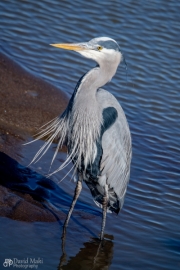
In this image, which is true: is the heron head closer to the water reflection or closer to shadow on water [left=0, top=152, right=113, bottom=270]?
shadow on water [left=0, top=152, right=113, bottom=270]

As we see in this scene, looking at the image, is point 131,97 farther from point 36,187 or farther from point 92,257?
point 92,257

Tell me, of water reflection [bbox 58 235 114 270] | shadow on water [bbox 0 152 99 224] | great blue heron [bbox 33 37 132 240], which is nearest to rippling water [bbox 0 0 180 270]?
Result: water reflection [bbox 58 235 114 270]

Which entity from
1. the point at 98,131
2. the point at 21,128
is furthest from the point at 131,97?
the point at 98,131

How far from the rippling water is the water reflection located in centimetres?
1

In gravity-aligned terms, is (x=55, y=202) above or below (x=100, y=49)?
below

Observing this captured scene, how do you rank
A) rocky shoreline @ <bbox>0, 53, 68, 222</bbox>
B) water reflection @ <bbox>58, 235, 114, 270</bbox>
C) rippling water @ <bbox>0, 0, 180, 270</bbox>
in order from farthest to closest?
rocky shoreline @ <bbox>0, 53, 68, 222</bbox>, rippling water @ <bbox>0, 0, 180, 270</bbox>, water reflection @ <bbox>58, 235, 114, 270</bbox>

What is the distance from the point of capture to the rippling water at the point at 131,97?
5.98 metres

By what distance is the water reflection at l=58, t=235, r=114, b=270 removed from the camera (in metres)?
5.71

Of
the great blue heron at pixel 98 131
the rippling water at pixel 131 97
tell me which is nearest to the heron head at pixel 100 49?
the great blue heron at pixel 98 131

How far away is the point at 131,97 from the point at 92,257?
421cm

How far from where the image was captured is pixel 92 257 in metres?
5.96

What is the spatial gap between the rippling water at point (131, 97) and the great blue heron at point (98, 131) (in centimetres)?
39

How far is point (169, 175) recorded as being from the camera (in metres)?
7.86

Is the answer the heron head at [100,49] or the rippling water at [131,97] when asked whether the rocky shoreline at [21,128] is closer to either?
the rippling water at [131,97]
